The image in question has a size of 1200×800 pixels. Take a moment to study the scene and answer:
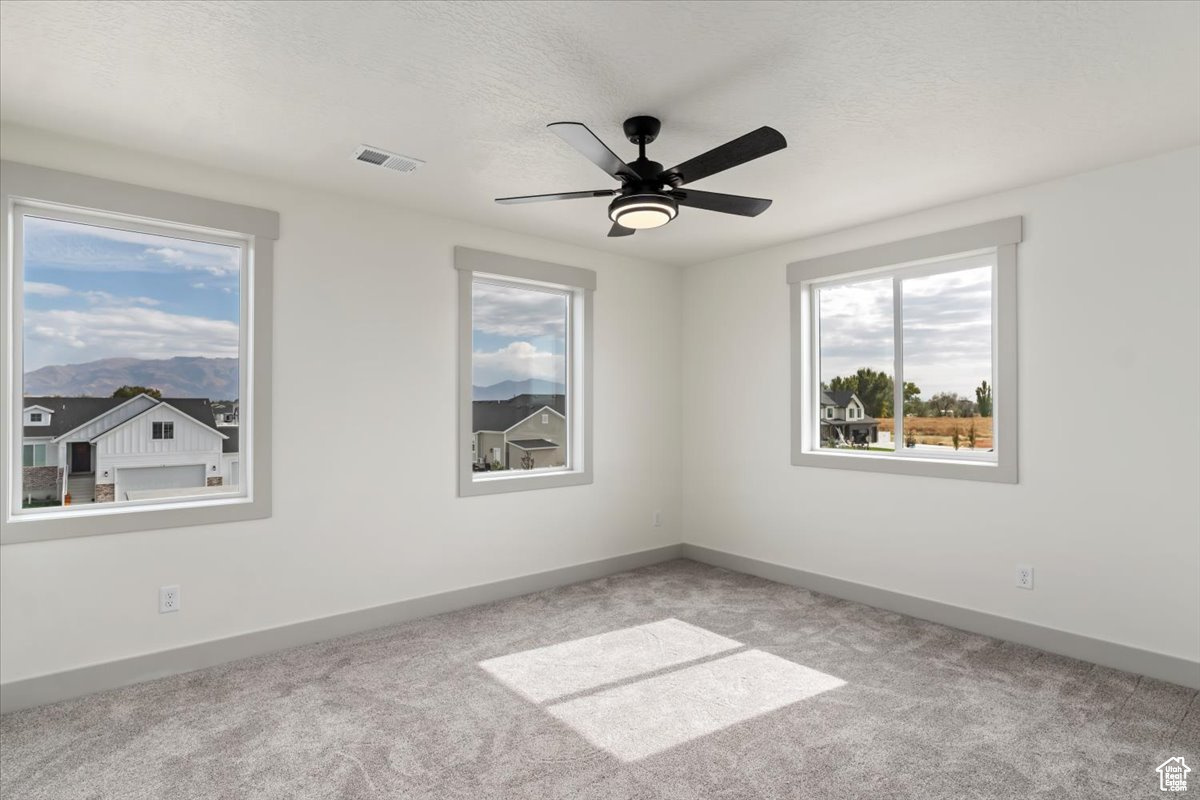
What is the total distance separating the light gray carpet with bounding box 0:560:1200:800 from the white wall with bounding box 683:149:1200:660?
0.35m

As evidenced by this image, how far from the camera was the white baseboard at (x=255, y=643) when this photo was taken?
282 centimetres

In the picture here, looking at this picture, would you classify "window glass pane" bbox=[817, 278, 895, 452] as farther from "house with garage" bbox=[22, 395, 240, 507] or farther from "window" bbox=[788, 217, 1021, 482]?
"house with garage" bbox=[22, 395, 240, 507]

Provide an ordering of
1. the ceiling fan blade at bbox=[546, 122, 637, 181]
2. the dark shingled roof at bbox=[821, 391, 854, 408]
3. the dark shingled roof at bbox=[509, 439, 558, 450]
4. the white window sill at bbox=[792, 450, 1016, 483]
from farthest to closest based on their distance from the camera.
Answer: the dark shingled roof at bbox=[509, 439, 558, 450]
the dark shingled roof at bbox=[821, 391, 854, 408]
the white window sill at bbox=[792, 450, 1016, 483]
the ceiling fan blade at bbox=[546, 122, 637, 181]

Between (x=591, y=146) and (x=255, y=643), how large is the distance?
299cm

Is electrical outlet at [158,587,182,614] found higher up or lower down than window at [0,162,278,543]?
lower down

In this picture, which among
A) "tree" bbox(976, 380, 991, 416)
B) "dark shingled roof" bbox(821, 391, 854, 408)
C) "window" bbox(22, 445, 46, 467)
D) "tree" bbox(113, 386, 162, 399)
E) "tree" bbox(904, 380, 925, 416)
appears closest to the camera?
"window" bbox(22, 445, 46, 467)

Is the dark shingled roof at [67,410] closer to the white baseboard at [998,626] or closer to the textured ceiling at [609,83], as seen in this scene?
the textured ceiling at [609,83]

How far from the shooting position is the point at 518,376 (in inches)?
185

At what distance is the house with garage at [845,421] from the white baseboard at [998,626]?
0.97 metres

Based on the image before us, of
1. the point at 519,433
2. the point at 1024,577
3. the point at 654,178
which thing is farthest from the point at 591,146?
the point at 1024,577

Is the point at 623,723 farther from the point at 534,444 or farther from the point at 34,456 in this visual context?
the point at 34,456

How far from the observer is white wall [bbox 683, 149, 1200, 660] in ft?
10.0

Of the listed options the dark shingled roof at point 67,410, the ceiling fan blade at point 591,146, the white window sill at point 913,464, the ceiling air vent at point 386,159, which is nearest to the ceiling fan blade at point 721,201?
the ceiling fan blade at point 591,146

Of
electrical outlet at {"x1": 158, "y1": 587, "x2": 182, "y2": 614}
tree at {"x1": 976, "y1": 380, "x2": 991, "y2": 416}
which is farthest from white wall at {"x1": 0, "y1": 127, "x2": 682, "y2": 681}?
tree at {"x1": 976, "y1": 380, "x2": 991, "y2": 416}
